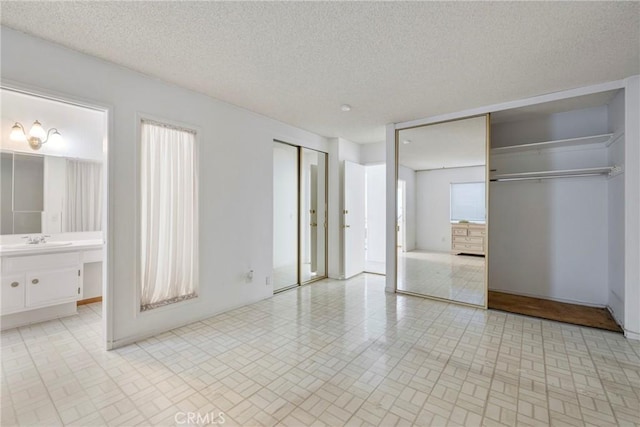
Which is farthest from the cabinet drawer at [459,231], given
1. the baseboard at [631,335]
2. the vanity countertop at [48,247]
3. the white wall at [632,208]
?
the vanity countertop at [48,247]

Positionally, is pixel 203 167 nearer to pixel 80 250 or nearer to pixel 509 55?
pixel 80 250

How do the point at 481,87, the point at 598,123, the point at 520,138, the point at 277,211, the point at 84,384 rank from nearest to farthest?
the point at 84,384, the point at 481,87, the point at 598,123, the point at 520,138, the point at 277,211

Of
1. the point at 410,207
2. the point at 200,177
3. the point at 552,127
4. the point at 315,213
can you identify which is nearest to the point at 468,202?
the point at 410,207

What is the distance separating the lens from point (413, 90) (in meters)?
3.15

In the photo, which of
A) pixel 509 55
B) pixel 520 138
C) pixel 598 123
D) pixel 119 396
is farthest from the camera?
pixel 520 138

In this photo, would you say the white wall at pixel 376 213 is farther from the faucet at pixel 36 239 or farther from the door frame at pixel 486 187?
the faucet at pixel 36 239

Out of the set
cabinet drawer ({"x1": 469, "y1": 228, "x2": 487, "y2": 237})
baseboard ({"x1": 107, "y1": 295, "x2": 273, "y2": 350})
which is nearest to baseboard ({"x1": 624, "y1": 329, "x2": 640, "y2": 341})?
cabinet drawer ({"x1": 469, "y1": 228, "x2": 487, "y2": 237})

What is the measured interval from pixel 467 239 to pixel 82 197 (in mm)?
5911

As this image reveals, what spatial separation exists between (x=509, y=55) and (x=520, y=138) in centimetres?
219

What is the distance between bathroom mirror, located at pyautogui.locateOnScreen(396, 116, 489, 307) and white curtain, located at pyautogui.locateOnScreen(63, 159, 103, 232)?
4.51 meters

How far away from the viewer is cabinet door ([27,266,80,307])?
3.08 metres

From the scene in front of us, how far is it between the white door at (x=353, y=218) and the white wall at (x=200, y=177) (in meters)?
1.33

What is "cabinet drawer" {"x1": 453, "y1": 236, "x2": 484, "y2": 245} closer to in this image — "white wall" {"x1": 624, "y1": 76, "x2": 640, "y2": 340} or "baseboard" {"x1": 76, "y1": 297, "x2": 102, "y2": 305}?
"white wall" {"x1": 624, "y1": 76, "x2": 640, "y2": 340}

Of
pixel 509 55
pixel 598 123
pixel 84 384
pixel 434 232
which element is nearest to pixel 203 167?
pixel 84 384
